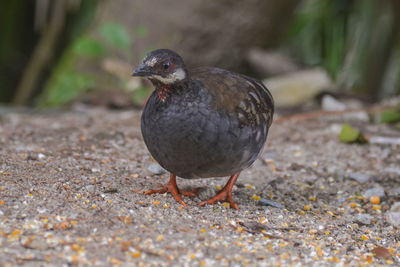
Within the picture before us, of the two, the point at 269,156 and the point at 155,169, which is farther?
the point at 269,156

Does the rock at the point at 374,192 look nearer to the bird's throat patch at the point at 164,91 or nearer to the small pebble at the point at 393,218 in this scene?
the small pebble at the point at 393,218

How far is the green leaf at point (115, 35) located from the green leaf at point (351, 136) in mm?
3288

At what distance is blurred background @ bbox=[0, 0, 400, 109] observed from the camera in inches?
309

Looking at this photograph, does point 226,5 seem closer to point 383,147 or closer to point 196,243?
point 383,147

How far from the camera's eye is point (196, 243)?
3.18 meters

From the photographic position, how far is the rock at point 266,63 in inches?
339

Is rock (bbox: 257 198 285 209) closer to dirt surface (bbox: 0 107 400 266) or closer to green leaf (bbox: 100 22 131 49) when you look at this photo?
dirt surface (bbox: 0 107 400 266)

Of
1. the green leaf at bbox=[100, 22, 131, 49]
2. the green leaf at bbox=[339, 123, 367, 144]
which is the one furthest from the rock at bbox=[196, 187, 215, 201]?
the green leaf at bbox=[100, 22, 131, 49]

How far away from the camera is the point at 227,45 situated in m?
8.65

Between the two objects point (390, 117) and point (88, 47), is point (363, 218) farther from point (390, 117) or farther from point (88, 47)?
point (88, 47)

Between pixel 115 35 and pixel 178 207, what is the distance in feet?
14.7

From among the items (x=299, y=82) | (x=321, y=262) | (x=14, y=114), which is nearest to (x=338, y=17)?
(x=299, y=82)

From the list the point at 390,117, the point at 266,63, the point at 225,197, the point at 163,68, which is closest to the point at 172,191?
the point at 225,197

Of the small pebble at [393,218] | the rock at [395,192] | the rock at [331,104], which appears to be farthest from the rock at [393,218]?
the rock at [331,104]
